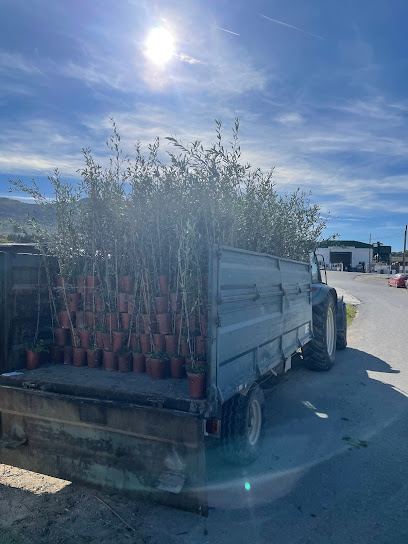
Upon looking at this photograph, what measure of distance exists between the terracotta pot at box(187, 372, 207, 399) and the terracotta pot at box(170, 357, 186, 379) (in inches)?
19.7

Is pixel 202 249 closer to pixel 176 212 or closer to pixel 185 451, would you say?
pixel 176 212

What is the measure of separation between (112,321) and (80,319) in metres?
0.31

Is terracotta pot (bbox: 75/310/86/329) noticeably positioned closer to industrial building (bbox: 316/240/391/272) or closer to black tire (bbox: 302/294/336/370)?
black tire (bbox: 302/294/336/370)

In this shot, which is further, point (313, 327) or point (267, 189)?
point (313, 327)

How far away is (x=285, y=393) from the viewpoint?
6.16 meters

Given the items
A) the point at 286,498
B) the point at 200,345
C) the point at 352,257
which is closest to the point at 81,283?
the point at 200,345

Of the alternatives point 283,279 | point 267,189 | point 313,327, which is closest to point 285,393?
point 313,327

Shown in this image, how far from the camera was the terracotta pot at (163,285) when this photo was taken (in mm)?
3898

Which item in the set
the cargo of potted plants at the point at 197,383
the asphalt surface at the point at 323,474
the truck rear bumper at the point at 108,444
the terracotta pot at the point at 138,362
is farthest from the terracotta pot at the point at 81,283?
the asphalt surface at the point at 323,474

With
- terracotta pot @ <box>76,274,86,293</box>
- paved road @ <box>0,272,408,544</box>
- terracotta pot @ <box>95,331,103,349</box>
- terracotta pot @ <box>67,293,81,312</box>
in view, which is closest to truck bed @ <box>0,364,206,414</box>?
terracotta pot @ <box>95,331,103,349</box>

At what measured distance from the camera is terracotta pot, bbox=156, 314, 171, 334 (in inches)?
149

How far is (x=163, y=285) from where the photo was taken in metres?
3.91

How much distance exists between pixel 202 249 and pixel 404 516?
264 cm

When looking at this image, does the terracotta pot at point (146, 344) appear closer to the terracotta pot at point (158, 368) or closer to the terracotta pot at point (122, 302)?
the terracotta pot at point (158, 368)
